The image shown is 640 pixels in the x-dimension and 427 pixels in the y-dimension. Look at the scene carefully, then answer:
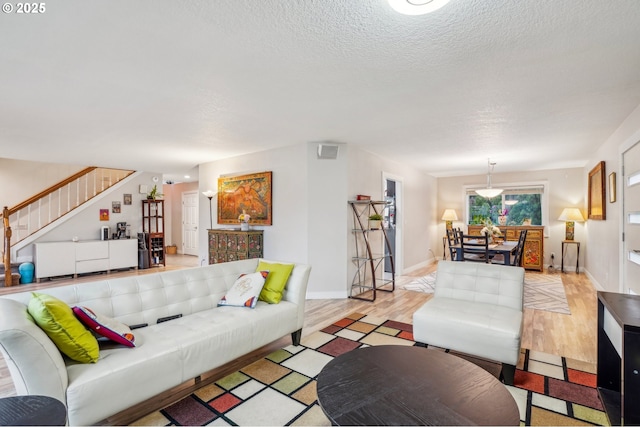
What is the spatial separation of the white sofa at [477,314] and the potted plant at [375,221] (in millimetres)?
1749

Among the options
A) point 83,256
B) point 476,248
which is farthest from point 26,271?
point 476,248

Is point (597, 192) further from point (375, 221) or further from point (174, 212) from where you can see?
point (174, 212)

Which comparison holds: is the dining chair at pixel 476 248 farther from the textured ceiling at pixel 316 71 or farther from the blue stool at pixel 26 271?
the blue stool at pixel 26 271

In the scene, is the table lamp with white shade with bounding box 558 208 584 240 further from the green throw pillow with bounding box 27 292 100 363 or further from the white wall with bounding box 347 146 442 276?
the green throw pillow with bounding box 27 292 100 363

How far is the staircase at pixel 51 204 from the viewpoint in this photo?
580cm

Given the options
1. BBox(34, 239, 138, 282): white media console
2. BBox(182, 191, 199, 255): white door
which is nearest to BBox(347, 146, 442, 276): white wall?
BBox(34, 239, 138, 282): white media console

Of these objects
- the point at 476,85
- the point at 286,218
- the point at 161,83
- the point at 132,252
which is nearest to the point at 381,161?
the point at 286,218

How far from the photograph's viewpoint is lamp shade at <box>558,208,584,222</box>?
21.8ft

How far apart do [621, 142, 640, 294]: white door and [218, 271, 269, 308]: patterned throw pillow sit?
142 inches

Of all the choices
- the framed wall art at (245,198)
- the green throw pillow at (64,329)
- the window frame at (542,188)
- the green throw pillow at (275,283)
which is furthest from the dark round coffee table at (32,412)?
the window frame at (542,188)

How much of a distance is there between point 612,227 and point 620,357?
3.12 meters

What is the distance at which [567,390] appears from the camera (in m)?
2.18

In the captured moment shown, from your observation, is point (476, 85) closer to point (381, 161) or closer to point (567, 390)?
point (567, 390)

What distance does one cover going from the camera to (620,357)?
1922 mm
